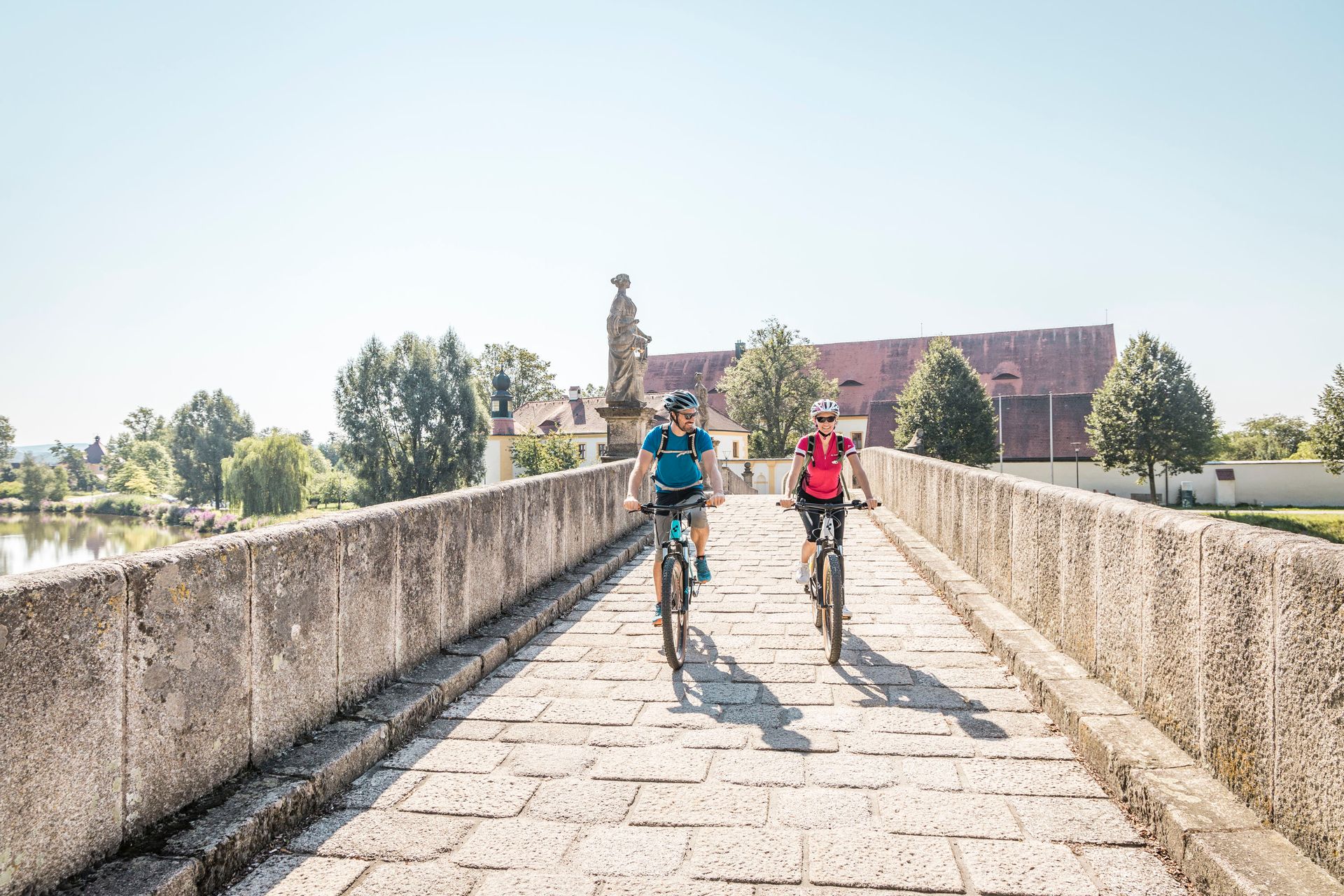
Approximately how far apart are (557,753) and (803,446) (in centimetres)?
297

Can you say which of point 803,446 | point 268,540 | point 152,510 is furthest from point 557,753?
point 152,510

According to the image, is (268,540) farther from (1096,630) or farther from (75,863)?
(1096,630)

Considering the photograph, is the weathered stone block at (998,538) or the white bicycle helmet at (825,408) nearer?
the weathered stone block at (998,538)

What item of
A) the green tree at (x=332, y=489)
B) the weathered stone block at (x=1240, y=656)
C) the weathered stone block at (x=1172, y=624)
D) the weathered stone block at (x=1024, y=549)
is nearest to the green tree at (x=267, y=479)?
the green tree at (x=332, y=489)

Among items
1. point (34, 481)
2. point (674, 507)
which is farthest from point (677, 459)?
point (34, 481)

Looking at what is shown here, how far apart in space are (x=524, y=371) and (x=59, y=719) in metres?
70.1

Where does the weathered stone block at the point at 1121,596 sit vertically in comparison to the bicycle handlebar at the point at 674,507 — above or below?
below

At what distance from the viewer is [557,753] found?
352 centimetres

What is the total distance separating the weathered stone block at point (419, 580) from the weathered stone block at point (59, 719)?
178cm

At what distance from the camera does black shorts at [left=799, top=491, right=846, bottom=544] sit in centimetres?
573

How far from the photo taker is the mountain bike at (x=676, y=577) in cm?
473

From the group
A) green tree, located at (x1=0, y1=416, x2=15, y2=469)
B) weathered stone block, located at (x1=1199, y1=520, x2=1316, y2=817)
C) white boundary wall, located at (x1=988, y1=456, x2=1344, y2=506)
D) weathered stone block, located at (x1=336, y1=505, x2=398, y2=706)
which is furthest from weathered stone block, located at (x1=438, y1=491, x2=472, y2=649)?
green tree, located at (x1=0, y1=416, x2=15, y2=469)

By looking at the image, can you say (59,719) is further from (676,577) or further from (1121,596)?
(1121,596)

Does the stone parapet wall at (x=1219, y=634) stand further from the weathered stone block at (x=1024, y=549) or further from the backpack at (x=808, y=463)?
the backpack at (x=808, y=463)
